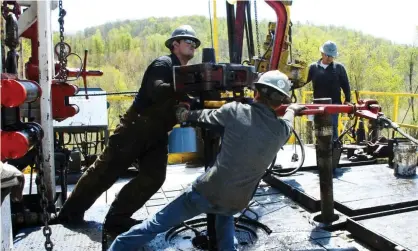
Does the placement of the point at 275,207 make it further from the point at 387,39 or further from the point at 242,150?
the point at 387,39

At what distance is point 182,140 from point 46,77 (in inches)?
104

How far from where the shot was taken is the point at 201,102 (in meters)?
2.98

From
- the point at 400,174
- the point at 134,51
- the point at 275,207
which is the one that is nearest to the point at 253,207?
the point at 275,207

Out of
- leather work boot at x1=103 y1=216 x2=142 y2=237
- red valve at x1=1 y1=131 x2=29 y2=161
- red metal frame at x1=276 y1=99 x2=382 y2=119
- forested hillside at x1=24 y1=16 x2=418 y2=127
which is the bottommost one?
leather work boot at x1=103 y1=216 x2=142 y2=237

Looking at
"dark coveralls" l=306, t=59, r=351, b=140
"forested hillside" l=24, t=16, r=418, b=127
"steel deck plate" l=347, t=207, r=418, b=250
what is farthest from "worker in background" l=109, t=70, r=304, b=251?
"forested hillside" l=24, t=16, r=418, b=127

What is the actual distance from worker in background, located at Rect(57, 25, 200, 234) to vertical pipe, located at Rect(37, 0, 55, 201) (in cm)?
51

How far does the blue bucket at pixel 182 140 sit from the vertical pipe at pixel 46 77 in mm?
2378

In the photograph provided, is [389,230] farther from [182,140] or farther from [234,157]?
[182,140]

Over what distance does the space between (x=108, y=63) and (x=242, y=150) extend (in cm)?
5179

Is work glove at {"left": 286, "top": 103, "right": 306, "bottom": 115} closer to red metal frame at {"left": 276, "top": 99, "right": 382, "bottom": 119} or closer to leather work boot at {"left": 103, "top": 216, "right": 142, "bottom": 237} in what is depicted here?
red metal frame at {"left": 276, "top": 99, "right": 382, "bottom": 119}

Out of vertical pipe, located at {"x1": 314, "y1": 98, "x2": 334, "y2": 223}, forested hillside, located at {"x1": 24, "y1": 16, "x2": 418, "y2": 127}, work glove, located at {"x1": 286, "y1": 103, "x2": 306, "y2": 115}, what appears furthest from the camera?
forested hillside, located at {"x1": 24, "y1": 16, "x2": 418, "y2": 127}

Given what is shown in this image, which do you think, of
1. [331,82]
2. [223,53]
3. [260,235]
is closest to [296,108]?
[260,235]

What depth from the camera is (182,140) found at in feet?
19.8

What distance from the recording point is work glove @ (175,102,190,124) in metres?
2.85
